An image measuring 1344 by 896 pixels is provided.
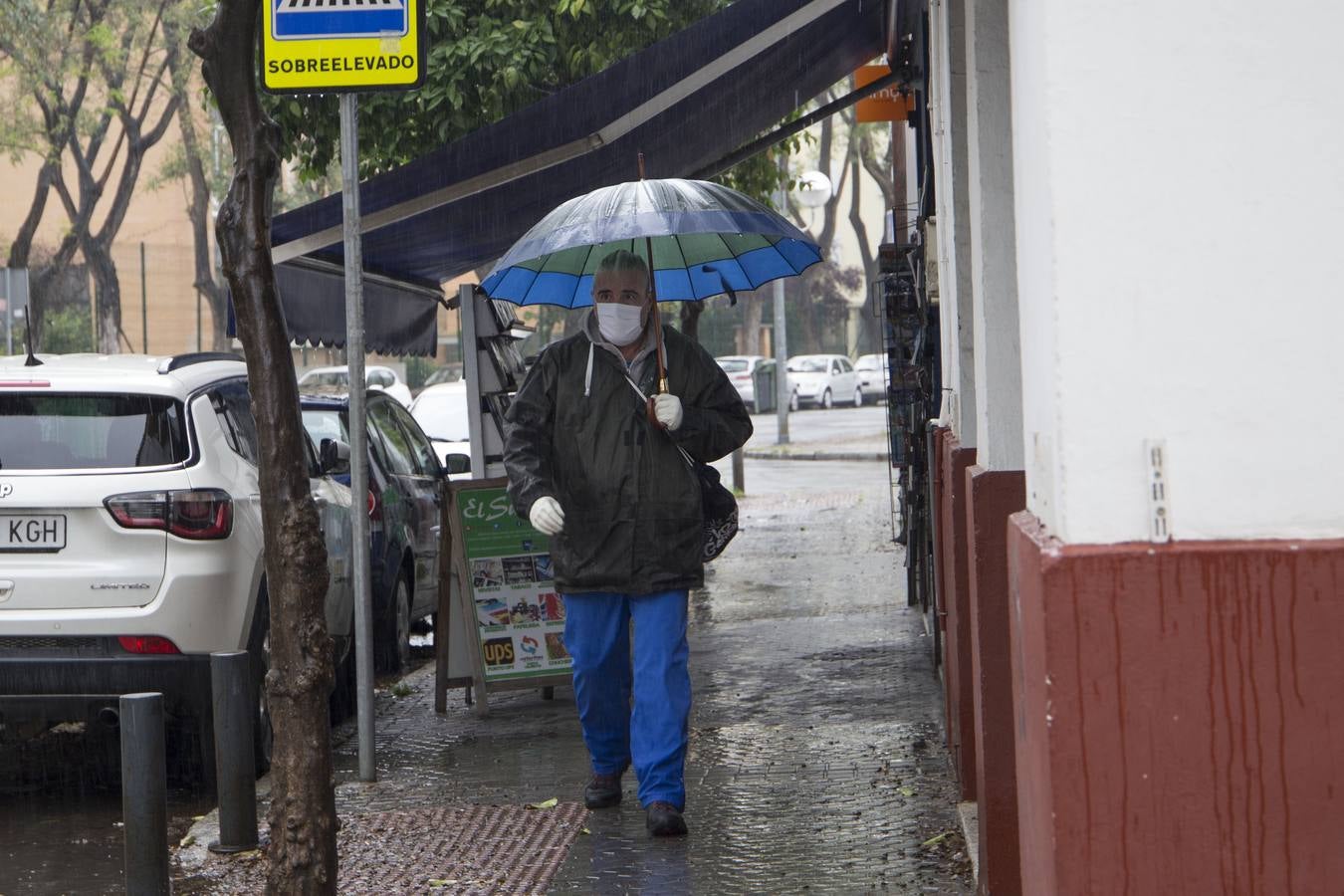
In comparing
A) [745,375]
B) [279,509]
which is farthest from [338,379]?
[279,509]

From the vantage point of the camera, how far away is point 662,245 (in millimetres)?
7074

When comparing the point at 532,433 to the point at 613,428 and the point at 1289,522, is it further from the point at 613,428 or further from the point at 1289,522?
the point at 1289,522

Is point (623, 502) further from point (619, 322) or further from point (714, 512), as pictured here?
point (619, 322)

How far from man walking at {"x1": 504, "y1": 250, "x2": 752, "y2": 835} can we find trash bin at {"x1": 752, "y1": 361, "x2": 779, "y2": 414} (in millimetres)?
41806

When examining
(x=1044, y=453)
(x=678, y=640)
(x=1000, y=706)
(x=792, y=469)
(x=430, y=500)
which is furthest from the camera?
(x=792, y=469)

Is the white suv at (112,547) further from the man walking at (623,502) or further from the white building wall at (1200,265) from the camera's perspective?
the white building wall at (1200,265)

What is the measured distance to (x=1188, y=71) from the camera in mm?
2629

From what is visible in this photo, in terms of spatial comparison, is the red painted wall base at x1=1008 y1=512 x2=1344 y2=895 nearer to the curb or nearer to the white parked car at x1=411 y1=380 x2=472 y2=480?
the white parked car at x1=411 y1=380 x2=472 y2=480

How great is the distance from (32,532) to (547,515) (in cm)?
218

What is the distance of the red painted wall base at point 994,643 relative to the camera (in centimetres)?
427

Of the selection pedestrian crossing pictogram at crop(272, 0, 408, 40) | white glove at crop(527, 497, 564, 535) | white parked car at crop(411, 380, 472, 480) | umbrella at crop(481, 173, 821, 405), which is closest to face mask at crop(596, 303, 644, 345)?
umbrella at crop(481, 173, 821, 405)

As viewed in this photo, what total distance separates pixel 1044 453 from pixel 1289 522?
395mm

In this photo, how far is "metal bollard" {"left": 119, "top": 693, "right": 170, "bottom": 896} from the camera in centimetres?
486

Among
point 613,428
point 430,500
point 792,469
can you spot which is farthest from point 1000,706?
point 792,469
